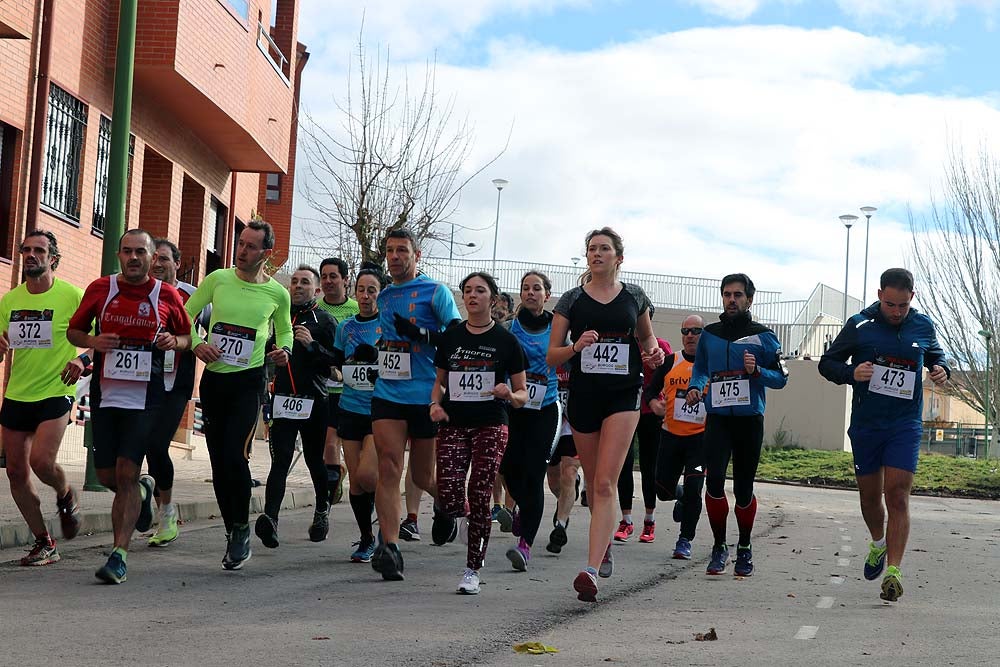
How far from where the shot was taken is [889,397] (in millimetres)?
8906

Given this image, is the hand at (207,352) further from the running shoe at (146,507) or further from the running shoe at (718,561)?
the running shoe at (718,561)

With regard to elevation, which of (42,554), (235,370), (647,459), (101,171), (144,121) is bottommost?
(42,554)

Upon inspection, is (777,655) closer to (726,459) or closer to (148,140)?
(726,459)

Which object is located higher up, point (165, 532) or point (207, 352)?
point (207, 352)

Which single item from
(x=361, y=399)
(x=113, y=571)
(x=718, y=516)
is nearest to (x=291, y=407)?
(x=361, y=399)

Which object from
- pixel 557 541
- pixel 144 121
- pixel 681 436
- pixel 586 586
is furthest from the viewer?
pixel 144 121

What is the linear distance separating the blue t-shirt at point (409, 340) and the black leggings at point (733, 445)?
212 centimetres

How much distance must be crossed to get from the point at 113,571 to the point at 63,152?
37.3ft

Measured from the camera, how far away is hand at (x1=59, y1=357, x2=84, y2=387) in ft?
27.8

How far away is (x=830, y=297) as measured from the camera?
48.0 m

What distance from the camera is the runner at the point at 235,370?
8820mm

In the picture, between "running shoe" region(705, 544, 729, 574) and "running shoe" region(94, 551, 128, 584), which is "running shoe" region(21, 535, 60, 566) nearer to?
"running shoe" region(94, 551, 128, 584)

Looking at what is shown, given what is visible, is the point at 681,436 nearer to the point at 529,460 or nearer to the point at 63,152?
the point at 529,460

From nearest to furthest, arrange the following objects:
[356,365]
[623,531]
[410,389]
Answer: [410,389] < [356,365] < [623,531]
